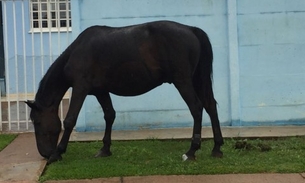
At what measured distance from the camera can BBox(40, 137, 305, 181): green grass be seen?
18.6 ft

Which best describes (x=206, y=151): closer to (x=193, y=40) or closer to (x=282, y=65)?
(x=193, y=40)

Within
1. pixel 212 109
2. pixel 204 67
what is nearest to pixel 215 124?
pixel 212 109

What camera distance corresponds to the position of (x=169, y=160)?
20.2 feet

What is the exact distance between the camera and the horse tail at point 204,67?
625 centimetres

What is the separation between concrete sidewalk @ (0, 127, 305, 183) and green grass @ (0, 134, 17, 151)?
3.2 inches

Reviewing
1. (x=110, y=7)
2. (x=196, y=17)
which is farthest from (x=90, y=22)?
(x=196, y=17)

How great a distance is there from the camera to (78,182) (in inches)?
213

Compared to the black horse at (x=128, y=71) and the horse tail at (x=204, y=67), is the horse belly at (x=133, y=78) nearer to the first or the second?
the black horse at (x=128, y=71)

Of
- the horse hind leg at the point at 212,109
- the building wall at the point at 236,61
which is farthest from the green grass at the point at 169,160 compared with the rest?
the building wall at the point at 236,61

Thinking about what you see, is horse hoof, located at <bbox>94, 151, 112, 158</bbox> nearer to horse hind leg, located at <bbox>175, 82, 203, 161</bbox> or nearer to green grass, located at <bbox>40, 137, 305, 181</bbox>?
green grass, located at <bbox>40, 137, 305, 181</bbox>

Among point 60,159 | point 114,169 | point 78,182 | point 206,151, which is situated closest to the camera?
point 78,182

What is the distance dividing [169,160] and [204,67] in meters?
1.30

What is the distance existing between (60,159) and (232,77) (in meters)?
3.84

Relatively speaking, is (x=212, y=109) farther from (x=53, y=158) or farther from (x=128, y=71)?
(x=53, y=158)
